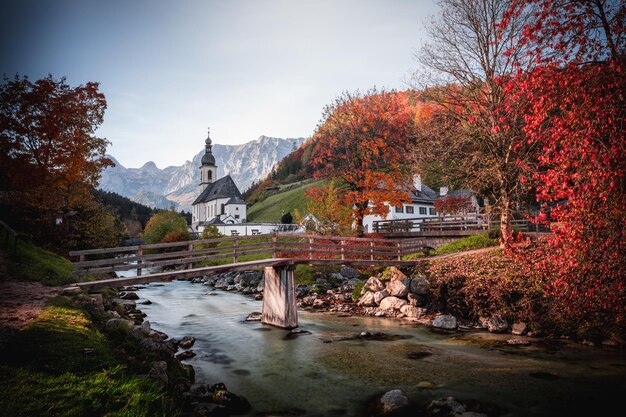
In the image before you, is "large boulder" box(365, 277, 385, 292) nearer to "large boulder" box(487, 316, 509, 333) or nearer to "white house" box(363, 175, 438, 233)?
"large boulder" box(487, 316, 509, 333)

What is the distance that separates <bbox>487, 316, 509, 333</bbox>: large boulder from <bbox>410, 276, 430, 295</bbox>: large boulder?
13.1ft

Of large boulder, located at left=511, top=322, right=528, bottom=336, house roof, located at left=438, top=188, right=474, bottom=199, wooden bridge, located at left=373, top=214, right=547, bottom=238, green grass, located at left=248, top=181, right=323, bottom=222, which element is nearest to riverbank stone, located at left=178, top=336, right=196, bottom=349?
large boulder, located at left=511, top=322, right=528, bottom=336

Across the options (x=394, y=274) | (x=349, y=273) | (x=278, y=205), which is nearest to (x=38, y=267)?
(x=394, y=274)

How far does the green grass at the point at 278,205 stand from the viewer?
274 feet

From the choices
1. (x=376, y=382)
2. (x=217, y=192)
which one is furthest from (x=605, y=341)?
(x=217, y=192)

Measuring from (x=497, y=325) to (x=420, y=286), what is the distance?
4.71 meters

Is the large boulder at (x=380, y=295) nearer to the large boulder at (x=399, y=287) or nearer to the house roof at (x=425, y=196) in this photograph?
the large boulder at (x=399, y=287)

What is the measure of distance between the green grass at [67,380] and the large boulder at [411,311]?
43.6ft

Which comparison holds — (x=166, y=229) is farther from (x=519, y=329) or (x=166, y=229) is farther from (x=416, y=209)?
(x=519, y=329)

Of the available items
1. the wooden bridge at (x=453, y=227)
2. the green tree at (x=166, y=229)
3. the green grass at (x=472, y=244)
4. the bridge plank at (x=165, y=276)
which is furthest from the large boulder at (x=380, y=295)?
the green tree at (x=166, y=229)

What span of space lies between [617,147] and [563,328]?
10031mm

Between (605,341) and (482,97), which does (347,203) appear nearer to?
(482,97)

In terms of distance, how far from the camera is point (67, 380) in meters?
6.08

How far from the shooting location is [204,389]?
8.91 m
